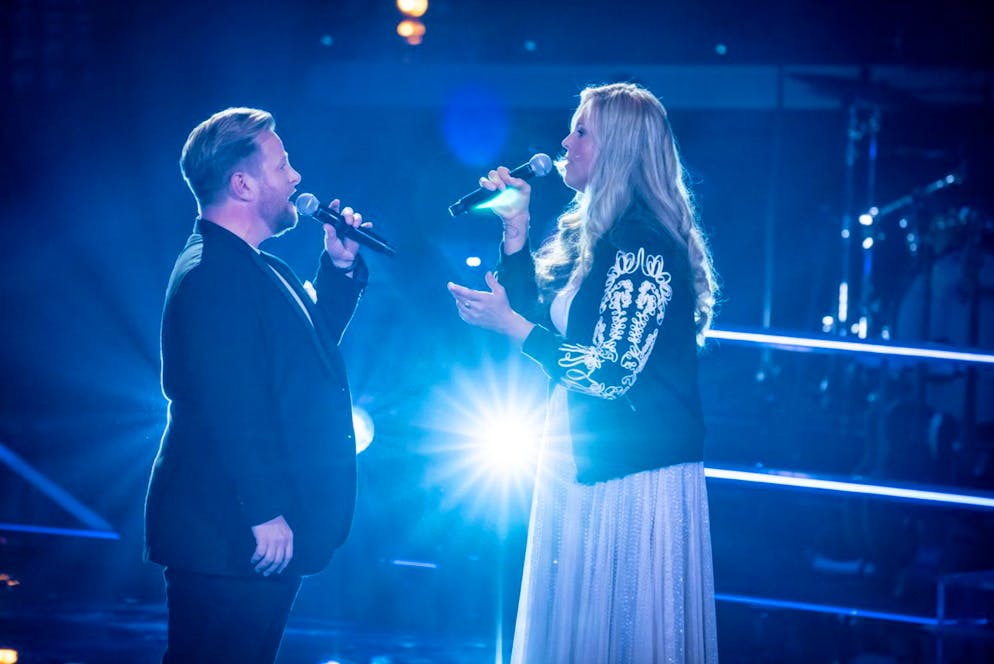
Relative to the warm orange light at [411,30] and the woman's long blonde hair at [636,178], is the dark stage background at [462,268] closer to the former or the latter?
the warm orange light at [411,30]

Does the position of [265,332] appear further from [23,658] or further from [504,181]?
[23,658]

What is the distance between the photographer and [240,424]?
2.04 metres

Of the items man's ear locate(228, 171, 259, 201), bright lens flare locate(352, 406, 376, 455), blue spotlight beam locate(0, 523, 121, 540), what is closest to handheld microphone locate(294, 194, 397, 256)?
man's ear locate(228, 171, 259, 201)

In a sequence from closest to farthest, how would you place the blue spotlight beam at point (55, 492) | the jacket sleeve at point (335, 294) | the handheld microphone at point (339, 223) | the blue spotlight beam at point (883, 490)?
the handheld microphone at point (339, 223)
the jacket sleeve at point (335, 294)
the blue spotlight beam at point (883, 490)
the blue spotlight beam at point (55, 492)

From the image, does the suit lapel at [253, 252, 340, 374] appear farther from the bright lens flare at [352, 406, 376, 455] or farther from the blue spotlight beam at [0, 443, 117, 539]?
the blue spotlight beam at [0, 443, 117, 539]

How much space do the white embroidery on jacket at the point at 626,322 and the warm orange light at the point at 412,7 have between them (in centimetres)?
613

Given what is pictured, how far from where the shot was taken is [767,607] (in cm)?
424

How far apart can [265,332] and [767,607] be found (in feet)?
9.54

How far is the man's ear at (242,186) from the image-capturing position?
227 centimetres

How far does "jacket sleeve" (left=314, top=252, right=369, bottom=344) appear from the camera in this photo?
2635 millimetres

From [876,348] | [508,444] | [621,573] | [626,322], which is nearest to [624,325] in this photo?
[626,322]

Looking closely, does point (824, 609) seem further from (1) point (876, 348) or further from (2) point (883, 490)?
(1) point (876, 348)

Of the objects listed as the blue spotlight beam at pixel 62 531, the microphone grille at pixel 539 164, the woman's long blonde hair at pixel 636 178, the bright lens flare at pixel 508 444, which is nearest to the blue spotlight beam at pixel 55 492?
the blue spotlight beam at pixel 62 531

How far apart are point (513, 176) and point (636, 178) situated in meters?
0.47
